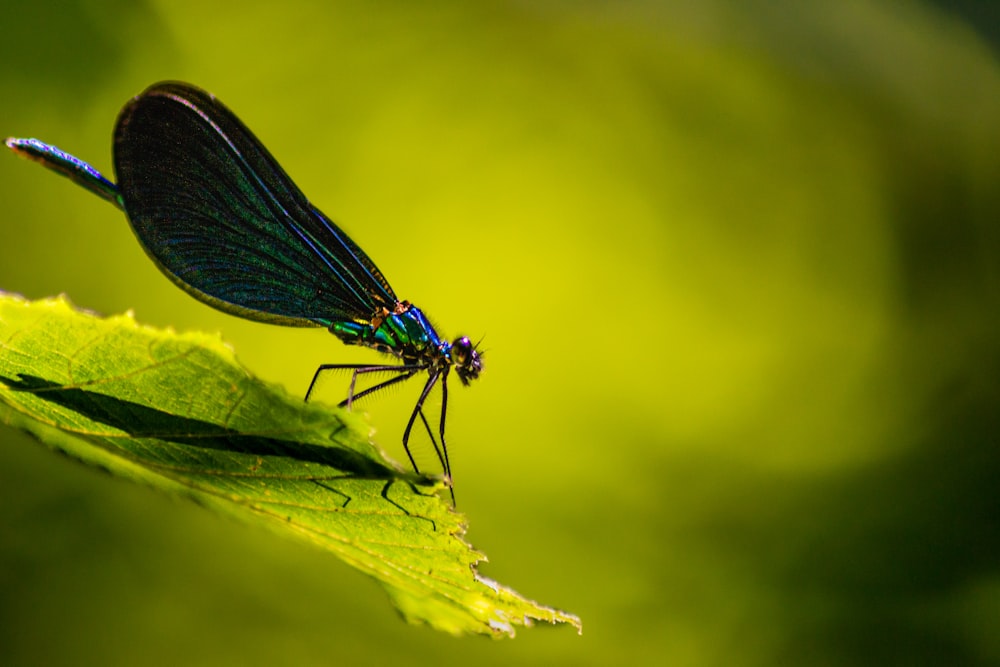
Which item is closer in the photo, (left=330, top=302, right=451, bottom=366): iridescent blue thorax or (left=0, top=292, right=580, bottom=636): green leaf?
(left=0, top=292, right=580, bottom=636): green leaf

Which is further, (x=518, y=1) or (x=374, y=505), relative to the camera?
(x=518, y=1)

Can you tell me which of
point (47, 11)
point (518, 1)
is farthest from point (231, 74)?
point (518, 1)

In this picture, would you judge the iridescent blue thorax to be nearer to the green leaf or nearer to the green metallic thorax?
the green metallic thorax

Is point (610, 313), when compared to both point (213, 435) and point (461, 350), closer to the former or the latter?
point (461, 350)

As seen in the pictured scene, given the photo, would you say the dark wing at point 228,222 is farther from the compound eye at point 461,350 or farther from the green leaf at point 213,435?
the green leaf at point 213,435

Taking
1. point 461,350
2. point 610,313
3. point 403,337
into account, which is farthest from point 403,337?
point 610,313

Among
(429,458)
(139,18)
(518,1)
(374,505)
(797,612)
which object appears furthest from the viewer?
(518,1)

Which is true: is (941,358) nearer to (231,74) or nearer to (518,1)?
(518,1)

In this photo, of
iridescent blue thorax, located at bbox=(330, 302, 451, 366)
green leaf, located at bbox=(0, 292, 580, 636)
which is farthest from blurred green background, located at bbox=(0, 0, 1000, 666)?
green leaf, located at bbox=(0, 292, 580, 636)
